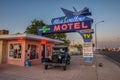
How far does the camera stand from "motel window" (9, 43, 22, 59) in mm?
17522

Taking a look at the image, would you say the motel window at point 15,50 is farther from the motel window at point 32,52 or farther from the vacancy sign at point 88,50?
the vacancy sign at point 88,50

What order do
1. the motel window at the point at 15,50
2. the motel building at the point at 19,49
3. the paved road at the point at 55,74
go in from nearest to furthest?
the paved road at the point at 55,74 → the motel building at the point at 19,49 → the motel window at the point at 15,50

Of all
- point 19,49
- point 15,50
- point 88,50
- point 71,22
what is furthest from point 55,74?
point 71,22

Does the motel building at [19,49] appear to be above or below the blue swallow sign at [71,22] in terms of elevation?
below

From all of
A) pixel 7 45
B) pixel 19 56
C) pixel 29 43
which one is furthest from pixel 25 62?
pixel 7 45

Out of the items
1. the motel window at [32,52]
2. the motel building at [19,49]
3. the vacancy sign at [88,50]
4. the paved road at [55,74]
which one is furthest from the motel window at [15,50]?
the vacancy sign at [88,50]

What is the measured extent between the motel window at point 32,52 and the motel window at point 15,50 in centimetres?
106

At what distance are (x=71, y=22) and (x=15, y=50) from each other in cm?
786

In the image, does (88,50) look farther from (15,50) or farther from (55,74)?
(15,50)

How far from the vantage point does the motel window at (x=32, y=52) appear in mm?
17886

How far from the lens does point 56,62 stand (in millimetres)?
14484

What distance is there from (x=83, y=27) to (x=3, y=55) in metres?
10.5

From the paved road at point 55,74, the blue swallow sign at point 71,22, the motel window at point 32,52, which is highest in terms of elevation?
Answer: the blue swallow sign at point 71,22

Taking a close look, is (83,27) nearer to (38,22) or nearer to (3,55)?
(3,55)
